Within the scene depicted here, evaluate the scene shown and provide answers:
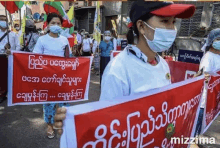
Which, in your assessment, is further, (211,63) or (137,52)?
(211,63)

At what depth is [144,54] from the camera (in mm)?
1570

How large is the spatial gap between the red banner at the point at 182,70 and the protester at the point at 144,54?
239 cm

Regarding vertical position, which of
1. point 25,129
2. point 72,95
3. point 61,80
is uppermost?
point 61,80

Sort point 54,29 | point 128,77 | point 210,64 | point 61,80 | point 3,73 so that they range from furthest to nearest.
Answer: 1. point 3,73
2. point 61,80
3. point 54,29
4. point 210,64
5. point 128,77

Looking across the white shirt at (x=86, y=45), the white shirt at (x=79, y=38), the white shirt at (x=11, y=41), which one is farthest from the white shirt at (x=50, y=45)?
the white shirt at (x=79, y=38)

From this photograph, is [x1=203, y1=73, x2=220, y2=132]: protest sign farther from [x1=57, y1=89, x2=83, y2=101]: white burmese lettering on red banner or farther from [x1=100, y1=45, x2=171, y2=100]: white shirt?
[x1=57, y1=89, x2=83, y2=101]: white burmese lettering on red banner

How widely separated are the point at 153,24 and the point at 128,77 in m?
0.45

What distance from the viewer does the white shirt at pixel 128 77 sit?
1.38 meters

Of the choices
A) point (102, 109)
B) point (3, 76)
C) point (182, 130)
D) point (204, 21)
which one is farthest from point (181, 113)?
point (204, 21)

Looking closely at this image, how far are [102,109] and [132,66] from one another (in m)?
0.38

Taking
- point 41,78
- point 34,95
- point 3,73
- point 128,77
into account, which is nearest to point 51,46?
point 41,78

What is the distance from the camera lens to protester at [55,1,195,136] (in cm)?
140

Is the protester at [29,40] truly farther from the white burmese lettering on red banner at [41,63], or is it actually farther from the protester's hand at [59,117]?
the protester's hand at [59,117]

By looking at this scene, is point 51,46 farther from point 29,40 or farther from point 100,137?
point 29,40
